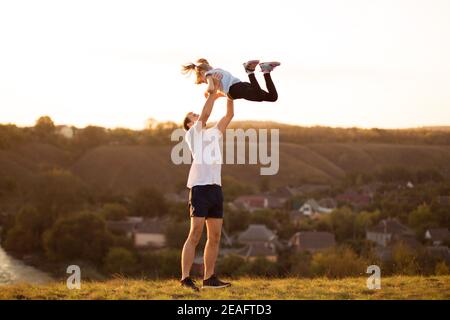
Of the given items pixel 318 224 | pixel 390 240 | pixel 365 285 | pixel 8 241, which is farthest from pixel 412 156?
pixel 365 285

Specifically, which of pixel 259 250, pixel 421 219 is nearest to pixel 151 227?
pixel 259 250

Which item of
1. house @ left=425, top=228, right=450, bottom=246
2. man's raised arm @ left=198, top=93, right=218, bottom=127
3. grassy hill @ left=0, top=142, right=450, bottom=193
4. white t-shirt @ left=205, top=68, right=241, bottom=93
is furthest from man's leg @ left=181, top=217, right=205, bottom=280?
grassy hill @ left=0, top=142, right=450, bottom=193

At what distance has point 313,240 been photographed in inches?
1900

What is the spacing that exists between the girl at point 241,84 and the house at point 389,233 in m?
36.8

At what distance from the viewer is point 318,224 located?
5628 centimetres

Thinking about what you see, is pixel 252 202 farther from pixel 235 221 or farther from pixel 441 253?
pixel 441 253

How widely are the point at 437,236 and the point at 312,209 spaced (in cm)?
2591

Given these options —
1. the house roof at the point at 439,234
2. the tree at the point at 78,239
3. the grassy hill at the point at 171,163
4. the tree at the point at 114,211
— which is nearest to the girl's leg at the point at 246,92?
the tree at the point at 78,239

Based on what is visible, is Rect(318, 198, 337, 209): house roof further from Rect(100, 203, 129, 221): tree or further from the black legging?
the black legging

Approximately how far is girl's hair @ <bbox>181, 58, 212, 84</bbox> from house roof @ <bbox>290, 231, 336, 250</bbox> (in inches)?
1501

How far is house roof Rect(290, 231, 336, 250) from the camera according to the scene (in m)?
47.0

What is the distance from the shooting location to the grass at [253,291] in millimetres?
8000
